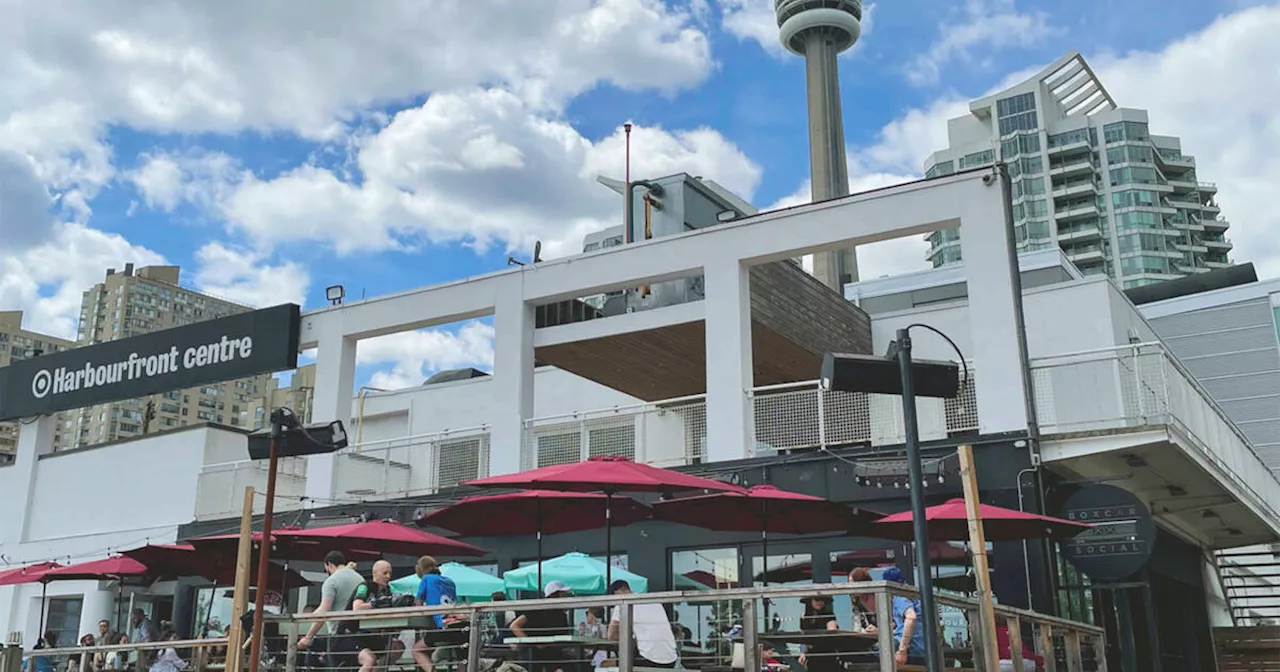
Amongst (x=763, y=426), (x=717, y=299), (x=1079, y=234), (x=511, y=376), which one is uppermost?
(x=1079, y=234)

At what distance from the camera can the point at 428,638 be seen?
969cm

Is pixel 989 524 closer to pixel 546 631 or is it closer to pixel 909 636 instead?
pixel 909 636

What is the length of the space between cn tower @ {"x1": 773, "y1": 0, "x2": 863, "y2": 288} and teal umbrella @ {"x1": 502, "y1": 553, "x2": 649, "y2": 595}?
215 ft

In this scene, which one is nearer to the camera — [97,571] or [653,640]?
[653,640]

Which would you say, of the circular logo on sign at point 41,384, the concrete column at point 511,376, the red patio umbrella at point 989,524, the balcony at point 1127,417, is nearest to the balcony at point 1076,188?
the balcony at point 1127,417

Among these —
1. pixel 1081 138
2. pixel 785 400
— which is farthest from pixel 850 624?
pixel 1081 138

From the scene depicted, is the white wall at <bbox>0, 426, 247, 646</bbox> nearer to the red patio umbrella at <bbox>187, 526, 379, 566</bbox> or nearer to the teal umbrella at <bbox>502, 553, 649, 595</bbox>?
the red patio umbrella at <bbox>187, 526, 379, 566</bbox>

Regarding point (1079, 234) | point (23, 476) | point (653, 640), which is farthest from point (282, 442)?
point (1079, 234)

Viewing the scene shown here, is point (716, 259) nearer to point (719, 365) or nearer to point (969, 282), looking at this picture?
point (719, 365)

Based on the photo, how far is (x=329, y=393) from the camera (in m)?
19.7

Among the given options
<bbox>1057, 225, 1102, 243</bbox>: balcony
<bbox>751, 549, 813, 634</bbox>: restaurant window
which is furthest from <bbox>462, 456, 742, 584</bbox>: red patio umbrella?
<bbox>1057, 225, 1102, 243</bbox>: balcony

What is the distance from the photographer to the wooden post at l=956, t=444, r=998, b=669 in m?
6.75

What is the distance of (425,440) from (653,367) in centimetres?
446

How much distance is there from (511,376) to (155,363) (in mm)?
7953
